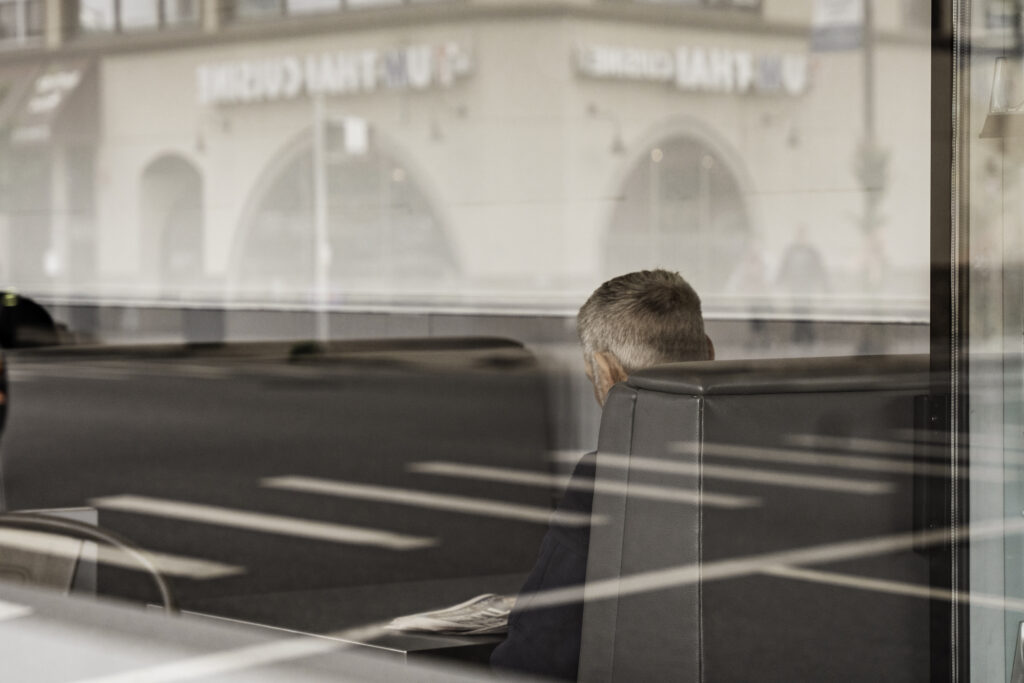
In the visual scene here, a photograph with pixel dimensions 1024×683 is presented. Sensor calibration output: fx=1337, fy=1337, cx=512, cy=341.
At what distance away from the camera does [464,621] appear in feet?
6.68

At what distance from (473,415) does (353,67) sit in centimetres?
1141

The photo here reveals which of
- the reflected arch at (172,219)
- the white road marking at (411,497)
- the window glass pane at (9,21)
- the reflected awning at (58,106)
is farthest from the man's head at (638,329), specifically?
the window glass pane at (9,21)

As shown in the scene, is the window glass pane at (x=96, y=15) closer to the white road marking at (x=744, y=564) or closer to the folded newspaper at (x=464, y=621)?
the folded newspaper at (x=464, y=621)

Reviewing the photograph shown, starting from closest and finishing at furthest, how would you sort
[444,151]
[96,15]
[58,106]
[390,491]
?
[390,491] < [444,151] < [96,15] < [58,106]

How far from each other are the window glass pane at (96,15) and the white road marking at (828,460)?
53.6 ft

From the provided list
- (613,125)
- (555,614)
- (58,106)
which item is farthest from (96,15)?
(555,614)

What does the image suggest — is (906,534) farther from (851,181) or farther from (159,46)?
(159,46)

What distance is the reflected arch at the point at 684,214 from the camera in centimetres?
1297

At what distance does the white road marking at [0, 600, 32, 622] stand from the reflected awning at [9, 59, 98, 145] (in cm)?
1710

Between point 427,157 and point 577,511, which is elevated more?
point 427,157

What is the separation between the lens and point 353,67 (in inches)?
627

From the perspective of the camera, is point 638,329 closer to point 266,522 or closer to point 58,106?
point 266,522

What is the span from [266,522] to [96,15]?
13.3m

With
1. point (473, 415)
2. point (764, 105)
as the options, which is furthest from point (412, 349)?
point (764, 105)
